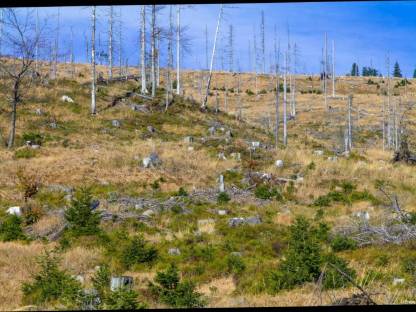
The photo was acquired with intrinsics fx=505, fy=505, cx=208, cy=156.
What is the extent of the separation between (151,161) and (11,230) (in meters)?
10.2

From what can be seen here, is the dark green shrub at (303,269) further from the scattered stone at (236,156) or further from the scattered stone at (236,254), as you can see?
the scattered stone at (236,156)

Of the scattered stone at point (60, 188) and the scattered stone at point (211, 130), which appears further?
the scattered stone at point (211, 130)

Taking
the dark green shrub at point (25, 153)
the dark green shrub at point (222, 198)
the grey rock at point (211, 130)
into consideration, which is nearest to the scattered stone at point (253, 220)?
the dark green shrub at point (222, 198)

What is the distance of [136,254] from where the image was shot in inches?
453

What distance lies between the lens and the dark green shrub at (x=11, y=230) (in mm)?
13188

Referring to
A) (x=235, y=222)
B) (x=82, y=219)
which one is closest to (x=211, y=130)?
(x=235, y=222)

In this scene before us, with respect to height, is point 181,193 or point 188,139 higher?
point 188,139

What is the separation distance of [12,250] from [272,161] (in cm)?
1608

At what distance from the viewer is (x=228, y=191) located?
20469mm

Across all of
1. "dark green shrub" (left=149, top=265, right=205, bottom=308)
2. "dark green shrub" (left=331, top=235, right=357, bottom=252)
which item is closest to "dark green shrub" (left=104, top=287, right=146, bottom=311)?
"dark green shrub" (left=149, top=265, right=205, bottom=308)

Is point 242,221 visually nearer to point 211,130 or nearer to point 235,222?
point 235,222

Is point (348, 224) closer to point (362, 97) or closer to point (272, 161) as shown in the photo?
point (272, 161)

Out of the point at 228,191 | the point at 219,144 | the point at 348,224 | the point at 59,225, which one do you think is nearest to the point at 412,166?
the point at 219,144

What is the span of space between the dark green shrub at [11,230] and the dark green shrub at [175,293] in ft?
20.5
